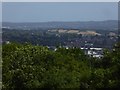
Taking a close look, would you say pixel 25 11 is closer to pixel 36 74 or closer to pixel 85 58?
pixel 85 58

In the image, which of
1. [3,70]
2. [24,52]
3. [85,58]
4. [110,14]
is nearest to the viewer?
[3,70]

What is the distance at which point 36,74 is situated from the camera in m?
15.5

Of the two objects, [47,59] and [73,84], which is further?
[47,59]

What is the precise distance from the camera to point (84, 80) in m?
15.4

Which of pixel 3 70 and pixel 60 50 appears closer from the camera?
pixel 3 70

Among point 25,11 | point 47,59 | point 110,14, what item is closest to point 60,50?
point 47,59

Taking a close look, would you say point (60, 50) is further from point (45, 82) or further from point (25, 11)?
point (25, 11)

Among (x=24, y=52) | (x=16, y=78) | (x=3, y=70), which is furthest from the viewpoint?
(x=24, y=52)

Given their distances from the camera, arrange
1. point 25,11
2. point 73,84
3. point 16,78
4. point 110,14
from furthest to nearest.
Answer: point 25,11 < point 110,14 < point 16,78 < point 73,84

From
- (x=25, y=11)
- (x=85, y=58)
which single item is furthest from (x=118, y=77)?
(x=25, y=11)

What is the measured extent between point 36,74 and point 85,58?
11088 millimetres

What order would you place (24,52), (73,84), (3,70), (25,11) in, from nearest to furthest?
(73,84) < (3,70) < (24,52) < (25,11)

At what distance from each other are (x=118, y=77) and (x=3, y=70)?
4.98 metres

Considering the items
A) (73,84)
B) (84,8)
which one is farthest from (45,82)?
(84,8)
